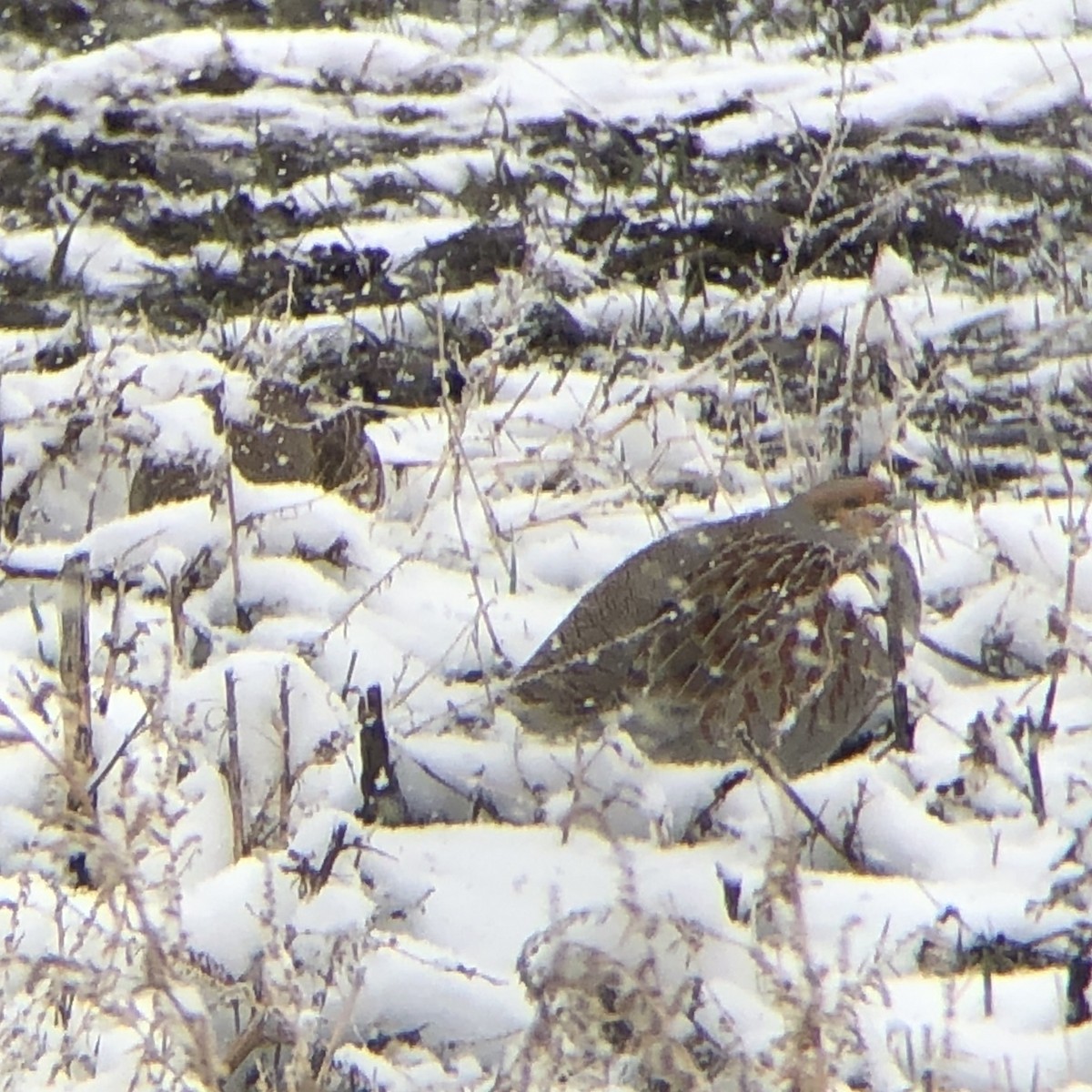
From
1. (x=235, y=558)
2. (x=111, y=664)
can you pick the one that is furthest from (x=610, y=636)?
(x=111, y=664)

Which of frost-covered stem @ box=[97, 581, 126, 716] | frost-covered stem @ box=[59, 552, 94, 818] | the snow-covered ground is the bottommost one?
the snow-covered ground

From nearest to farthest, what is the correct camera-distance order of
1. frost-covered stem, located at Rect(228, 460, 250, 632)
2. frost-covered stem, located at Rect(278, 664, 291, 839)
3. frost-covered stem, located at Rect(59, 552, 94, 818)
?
1. frost-covered stem, located at Rect(59, 552, 94, 818)
2. frost-covered stem, located at Rect(278, 664, 291, 839)
3. frost-covered stem, located at Rect(228, 460, 250, 632)

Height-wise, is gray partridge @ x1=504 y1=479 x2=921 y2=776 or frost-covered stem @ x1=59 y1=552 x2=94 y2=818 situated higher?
frost-covered stem @ x1=59 y1=552 x2=94 y2=818

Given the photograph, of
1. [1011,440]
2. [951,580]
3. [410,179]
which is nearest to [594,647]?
[951,580]

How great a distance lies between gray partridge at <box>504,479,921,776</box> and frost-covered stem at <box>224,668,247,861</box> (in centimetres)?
51

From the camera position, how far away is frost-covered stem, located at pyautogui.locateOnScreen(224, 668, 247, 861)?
2887 mm

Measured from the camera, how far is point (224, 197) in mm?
5738

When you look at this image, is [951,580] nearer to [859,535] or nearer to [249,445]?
[859,535]

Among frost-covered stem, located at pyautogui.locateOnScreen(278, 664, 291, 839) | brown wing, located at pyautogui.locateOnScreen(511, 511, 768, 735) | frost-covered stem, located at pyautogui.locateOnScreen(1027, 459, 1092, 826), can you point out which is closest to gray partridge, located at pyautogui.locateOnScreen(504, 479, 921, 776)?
brown wing, located at pyautogui.locateOnScreen(511, 511, 768, 735)


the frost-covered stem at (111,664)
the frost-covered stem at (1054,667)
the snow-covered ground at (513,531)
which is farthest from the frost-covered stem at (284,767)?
the frost-covered stem at (1054,667)

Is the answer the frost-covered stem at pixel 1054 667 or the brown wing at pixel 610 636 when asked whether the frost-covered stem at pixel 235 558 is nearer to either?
the brown wing at pixel 610 636

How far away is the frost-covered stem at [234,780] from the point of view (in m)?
2.89

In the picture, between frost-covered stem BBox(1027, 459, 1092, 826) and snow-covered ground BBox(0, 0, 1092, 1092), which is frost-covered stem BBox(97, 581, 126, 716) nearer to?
snow-covered ground BBox(0, 0, 1092, 1092)

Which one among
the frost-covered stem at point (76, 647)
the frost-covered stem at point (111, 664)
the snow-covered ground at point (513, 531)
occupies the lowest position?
the snow-covered ground at point (513, 531)
